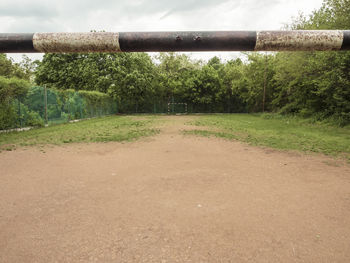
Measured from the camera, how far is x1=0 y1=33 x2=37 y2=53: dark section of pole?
124 cm

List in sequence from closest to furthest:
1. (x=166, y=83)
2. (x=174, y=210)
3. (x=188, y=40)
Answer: (x=188, y=40)
(x=174, y=210)
(x=166, y=83)

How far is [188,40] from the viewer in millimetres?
1222

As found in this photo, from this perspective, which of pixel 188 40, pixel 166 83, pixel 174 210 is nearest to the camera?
pixel 188 40

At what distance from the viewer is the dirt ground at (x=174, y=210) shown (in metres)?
2.25

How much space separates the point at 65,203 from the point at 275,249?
291 cm

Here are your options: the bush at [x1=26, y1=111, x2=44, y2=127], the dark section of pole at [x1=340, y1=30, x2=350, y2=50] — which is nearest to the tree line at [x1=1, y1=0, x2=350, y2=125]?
the bush at [x1=26, y1=111, x2=44, y2=127]

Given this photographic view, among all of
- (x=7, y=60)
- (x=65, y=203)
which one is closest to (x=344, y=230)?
(x=65, y=203)

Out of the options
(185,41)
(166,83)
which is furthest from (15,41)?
(166,83)

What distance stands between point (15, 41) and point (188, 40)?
0.98 metres

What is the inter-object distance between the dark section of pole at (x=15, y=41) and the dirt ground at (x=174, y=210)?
1.91 metres

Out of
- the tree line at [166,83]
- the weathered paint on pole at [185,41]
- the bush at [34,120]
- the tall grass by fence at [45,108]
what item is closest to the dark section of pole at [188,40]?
the weathered paint on pole at [185,41]

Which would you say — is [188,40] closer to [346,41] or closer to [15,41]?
[346,41]

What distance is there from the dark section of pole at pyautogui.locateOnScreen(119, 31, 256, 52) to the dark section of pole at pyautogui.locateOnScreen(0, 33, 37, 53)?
0.53 meters

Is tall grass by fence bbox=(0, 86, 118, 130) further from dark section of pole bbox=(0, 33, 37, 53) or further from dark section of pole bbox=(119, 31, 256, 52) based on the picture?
dark section of pole bbox=(119, 31, 256, 52)
